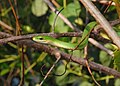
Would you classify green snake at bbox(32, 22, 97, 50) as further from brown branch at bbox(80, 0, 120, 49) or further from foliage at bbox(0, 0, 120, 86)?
foliage at bbox(0, 0, 120, 86)

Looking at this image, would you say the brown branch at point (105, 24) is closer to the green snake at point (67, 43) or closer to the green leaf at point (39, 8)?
the green snake at point (67, 43)

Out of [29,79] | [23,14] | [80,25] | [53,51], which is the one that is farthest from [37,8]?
[53,51]

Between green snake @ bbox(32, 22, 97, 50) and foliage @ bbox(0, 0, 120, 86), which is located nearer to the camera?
green snake @ bbox(32, 22, 97, 50)

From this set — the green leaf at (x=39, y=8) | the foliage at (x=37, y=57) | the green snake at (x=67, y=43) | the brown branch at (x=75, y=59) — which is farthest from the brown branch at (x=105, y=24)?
the green leaf at (x=39, y=8)

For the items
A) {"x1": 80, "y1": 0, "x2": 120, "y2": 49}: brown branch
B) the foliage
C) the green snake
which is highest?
{"x1": 80, "y1": 0, "x2": 120, "y2": 49}: brown branch

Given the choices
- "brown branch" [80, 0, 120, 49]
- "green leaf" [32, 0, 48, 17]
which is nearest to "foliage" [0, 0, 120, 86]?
"green leaf" [32, 0, 48, 17]

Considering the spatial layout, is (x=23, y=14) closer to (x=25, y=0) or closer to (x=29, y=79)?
(x=25, y=0)

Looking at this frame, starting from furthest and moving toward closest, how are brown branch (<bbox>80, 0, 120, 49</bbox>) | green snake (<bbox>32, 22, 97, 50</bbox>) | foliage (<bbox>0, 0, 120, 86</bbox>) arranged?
foliage (<bbox>0, 0, 120, 86</bbox>) → green snake (<bbox>32, 22, 97, 50</bbox>) → brown branch (<bbox>80, 0, 120, 49</bbox>)

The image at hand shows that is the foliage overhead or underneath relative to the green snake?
underneath
